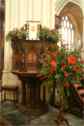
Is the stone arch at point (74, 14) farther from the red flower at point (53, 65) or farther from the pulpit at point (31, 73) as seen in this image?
the red flower at point (53, 65)

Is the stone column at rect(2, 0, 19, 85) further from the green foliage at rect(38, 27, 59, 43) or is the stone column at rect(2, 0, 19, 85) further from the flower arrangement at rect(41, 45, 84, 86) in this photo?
the flower arrangement at rect(41, 45, 84, 86)

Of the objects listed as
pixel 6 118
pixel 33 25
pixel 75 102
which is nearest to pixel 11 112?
pixel 6 118

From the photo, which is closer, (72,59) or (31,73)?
(72,59)

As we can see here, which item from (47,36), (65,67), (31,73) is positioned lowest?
(31,73)

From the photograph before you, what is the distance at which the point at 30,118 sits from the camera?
6832 mm

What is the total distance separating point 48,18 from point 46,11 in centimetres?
21

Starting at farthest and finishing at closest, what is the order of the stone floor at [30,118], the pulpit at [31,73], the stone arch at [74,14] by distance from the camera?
the stone arch at [74,14], the pulpit at [31,73], the stone floor at [30,118]

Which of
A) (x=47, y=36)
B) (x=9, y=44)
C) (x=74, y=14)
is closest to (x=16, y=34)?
(x=47, y=36)

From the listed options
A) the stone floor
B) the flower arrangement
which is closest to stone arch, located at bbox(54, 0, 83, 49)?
the stone floor

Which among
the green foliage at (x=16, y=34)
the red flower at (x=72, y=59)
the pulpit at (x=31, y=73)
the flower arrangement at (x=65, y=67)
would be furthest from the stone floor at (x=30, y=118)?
the green foliage at (x=16, y=34)

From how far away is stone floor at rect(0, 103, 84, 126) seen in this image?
6455mm

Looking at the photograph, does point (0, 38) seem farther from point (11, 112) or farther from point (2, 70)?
point (11, 112)

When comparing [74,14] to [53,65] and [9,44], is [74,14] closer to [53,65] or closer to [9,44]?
[9,44]

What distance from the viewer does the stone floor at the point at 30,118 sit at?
646 centimetres
